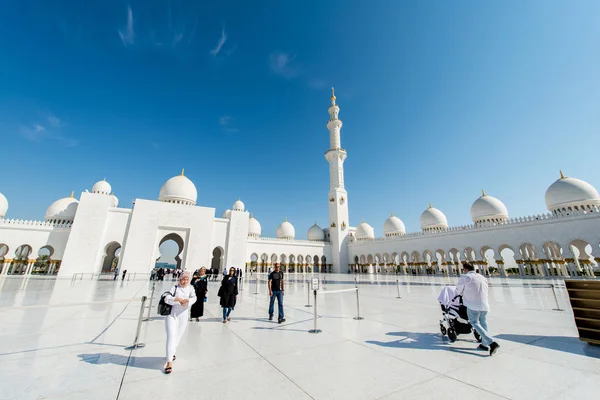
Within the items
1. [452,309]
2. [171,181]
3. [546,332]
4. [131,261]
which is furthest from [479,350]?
[171,181]

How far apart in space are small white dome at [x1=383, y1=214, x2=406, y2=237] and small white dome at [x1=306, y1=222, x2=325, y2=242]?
10.7 m

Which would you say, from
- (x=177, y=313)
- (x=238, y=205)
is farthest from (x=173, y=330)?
(x=238, y=205)

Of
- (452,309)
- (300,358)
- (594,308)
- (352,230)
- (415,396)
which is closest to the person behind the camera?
(415,396)

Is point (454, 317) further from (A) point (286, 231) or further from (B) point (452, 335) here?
(A) point (286, 231)

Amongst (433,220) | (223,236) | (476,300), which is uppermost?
(433,220)

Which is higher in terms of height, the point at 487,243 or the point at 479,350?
the point at 487,243

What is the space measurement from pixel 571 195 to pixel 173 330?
33.9 meters

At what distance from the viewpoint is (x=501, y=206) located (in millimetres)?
29422

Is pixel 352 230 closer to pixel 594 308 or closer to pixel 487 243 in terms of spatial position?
pixel 487 243

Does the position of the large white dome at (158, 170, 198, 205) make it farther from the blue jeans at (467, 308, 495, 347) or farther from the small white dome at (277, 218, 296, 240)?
the blue jeans at (467, 308, 495, 347)

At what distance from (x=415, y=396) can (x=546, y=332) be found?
434 cm

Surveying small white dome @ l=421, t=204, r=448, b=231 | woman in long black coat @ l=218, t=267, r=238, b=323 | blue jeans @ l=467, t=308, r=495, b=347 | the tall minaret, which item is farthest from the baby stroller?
the tall minaret

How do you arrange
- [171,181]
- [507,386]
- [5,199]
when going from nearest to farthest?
[507,386]
[5,199]
[171,181]

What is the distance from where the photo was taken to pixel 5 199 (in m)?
28.0
